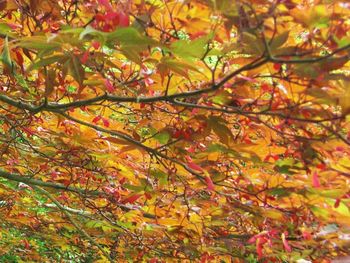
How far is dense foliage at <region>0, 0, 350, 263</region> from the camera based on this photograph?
0.89m

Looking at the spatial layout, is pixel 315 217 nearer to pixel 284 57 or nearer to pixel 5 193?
pixel 284 57

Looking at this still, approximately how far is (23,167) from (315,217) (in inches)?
60.3

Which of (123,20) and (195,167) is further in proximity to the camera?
(195,167)

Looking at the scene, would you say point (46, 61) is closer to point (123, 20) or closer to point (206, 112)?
point (123, 20)

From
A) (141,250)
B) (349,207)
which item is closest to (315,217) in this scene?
(349,207)

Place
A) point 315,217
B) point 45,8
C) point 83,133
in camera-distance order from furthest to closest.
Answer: point 83,133
point 45,8
point 315,217

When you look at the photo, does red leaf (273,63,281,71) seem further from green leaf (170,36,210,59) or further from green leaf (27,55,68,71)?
green leaf (27,55,68,71)

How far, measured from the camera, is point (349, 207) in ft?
3.57

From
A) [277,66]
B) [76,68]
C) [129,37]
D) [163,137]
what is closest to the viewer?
[129,37]

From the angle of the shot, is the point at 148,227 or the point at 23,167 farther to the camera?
the point at 23,167

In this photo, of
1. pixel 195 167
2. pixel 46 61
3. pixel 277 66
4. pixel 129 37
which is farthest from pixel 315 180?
pixel 46 61

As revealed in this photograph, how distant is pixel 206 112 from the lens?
1.22m

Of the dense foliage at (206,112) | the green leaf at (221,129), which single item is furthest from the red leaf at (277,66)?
the green leaf at (221,129)

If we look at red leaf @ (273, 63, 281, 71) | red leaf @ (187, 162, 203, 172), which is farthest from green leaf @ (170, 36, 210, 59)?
red leaf @ (187, 162, 203, 172)
